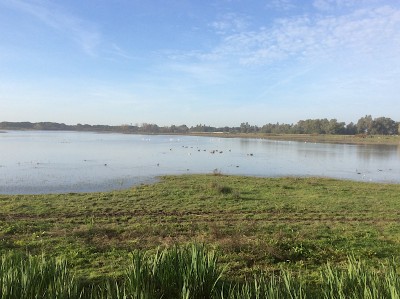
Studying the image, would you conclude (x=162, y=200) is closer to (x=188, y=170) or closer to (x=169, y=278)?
(x=169, y=278)

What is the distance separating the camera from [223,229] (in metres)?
11.1

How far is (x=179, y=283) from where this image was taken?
5336 mm

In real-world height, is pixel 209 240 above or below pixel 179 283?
below

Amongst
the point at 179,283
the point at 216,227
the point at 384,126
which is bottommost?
the point at 216,227

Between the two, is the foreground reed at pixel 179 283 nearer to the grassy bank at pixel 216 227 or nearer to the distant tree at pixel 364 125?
the grassy bank at pixel 216 227

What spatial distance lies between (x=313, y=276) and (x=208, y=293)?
118 inches

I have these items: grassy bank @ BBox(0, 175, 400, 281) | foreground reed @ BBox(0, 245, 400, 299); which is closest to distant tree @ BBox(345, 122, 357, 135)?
grassy bank @ BBox(0, 175, 400, 281)

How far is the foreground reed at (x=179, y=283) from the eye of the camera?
4.55 m

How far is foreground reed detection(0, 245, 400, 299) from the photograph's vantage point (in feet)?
14.9

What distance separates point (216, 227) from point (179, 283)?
5886 millimetres

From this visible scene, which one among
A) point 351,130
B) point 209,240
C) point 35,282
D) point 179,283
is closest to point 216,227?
point 209,240

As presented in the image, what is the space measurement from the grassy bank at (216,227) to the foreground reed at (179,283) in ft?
4.64

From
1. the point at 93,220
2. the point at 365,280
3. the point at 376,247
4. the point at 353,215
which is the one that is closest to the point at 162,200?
the point at 93,220

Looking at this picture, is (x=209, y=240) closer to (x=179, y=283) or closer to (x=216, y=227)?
(x=216, y=227)
